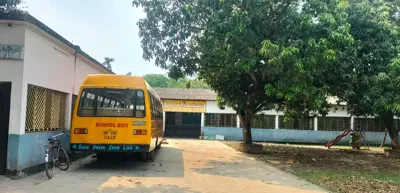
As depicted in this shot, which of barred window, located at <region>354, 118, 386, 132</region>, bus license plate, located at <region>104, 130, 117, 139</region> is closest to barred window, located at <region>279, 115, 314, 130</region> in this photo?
barred window, located at <region>354, 118, 386, 132</region>

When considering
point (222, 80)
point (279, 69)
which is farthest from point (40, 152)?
point (222, 80)

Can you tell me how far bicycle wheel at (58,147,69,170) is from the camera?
9.82 metres

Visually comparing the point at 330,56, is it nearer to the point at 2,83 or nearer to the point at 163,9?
the point at 163,9

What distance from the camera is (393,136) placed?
19.1 meters

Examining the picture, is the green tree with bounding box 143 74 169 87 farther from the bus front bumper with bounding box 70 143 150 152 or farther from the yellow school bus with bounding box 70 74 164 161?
the bus front bumper with bounding box 70 143 150 152

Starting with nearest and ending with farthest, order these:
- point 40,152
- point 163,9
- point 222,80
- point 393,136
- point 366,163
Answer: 1. point 40,152
2. point 163,9
3. point 366,163
4. point 222,80
5. point 393,136

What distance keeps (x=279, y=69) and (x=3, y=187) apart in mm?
7481

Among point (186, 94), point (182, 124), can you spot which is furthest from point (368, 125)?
point (182, 124)

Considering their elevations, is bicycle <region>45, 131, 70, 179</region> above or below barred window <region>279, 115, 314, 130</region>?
below

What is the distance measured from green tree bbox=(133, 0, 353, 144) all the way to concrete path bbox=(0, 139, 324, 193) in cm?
282

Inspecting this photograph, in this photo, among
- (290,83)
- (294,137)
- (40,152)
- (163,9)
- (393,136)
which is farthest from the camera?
(294,137)

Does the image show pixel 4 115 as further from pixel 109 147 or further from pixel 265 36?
pixel 265 36

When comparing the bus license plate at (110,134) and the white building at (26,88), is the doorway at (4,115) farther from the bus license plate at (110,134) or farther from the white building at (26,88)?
the bus license plate at (110,134)

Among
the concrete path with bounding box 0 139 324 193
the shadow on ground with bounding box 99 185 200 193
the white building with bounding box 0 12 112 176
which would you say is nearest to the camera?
the shadow on ground with bounding box 99 185 200 193
